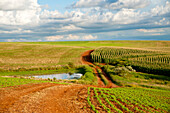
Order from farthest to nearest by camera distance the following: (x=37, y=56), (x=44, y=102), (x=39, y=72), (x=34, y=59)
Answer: (x=37, y=56) → (x=34, y=59) → (x=39, y=72) → (x=44, y=102)

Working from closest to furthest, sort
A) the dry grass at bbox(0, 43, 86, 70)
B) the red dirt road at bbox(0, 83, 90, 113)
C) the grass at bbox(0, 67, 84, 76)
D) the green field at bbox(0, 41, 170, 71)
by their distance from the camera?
the red dirt road at bbox(0, 83, 90, 113), the grass at bbox(0, 67, 84, 76), the dry grass at bbox(0, 43, 86, 70), the green field at bbox(0, 41, 170, 71)

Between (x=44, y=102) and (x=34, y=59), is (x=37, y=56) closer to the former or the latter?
(x=34, y=59)

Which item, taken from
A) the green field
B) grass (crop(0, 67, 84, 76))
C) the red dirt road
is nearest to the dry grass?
the green field

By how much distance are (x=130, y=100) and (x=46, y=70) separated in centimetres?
3404

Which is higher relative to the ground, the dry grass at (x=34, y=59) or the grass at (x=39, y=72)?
the dry grass at (x=34, y=59)

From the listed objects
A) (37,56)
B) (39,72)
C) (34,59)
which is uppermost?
(37,56)

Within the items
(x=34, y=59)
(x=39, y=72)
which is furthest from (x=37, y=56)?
(x=39, y=72)

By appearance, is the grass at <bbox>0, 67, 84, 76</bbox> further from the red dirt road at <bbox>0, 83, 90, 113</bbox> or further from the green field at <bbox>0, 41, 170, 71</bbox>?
the red dirt road at <bbox>0, 83, 90, 113</bbox>

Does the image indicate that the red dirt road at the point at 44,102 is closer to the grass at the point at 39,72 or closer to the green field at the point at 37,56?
the grass at the point at 39,72

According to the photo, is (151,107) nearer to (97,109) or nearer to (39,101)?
(97,109)

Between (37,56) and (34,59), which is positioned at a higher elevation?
(37,56)

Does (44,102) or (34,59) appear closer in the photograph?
(44,102)

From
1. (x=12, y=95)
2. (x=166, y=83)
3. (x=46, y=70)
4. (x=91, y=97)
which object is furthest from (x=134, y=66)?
(x=12, y=95)

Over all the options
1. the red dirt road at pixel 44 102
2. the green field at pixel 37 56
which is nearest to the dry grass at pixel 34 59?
the green field at pixel 37 56
